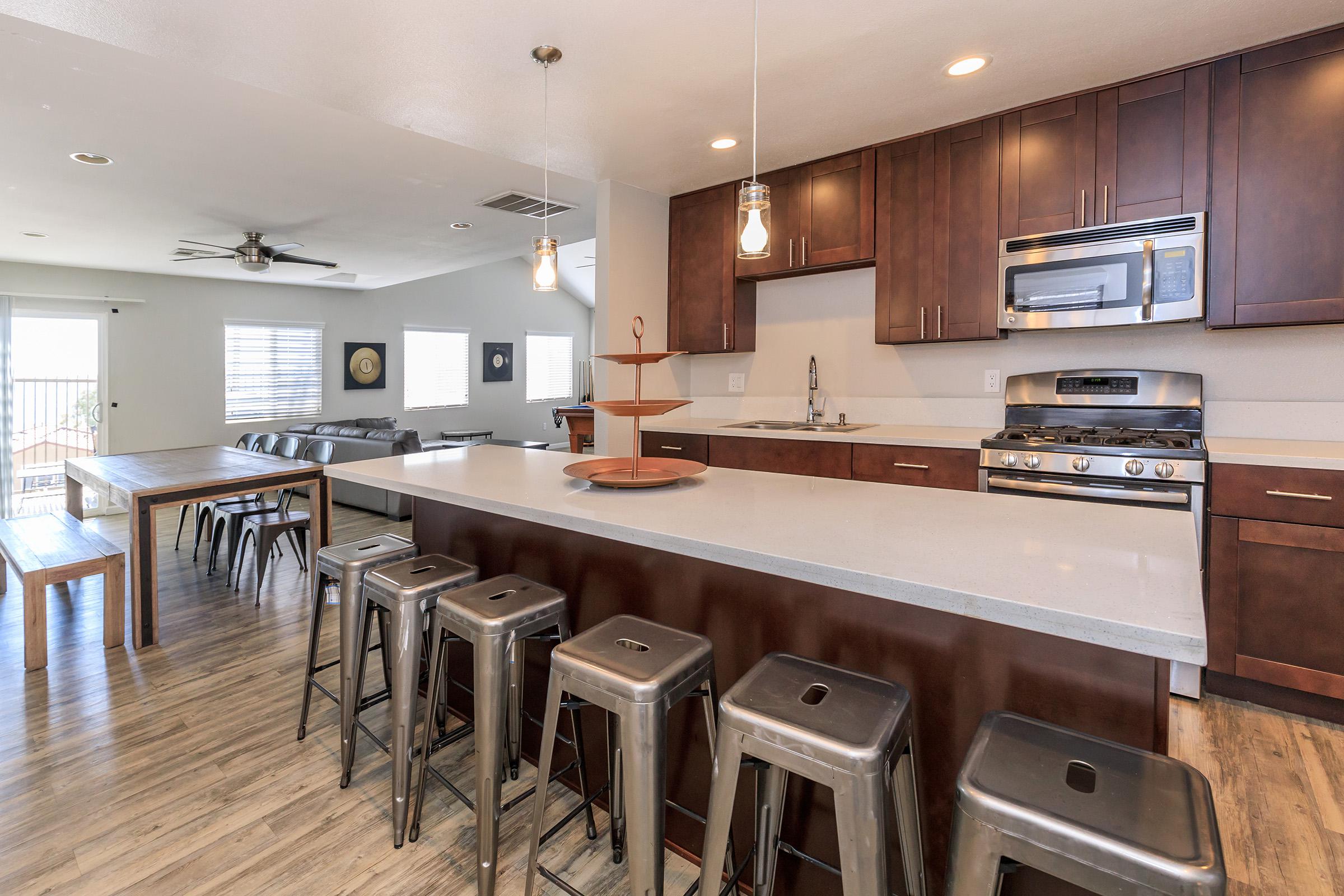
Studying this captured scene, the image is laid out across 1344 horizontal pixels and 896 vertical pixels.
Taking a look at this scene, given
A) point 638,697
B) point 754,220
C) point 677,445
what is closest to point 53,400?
point 677,445

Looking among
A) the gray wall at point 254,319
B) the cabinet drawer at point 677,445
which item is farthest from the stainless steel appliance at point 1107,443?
the gray wall at point 254,319

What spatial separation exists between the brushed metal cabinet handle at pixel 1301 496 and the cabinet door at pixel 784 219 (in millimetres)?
2233

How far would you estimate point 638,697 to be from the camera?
1.11 meters

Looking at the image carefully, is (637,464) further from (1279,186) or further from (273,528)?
(273,528)

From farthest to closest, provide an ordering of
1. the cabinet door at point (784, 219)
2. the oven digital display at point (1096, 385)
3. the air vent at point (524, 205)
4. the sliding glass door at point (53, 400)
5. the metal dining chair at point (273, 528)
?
the sliding glass door at point (53, 400), the air vent at point (524, 205), the metal dining chair at point (273, 528), the cabinet door at point (784, 219), the oven digital display at point (1096, 385)

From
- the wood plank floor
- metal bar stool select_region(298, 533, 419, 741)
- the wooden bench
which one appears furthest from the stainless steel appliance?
the wooden bench

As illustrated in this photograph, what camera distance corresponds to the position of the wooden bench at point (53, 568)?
2605 mm

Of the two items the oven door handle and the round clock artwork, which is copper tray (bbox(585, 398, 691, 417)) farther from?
the round clock artwork

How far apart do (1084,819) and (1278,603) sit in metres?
2.11

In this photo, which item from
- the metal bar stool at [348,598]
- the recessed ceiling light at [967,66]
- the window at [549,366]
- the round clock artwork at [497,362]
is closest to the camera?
the metal bar stool at [348,598]

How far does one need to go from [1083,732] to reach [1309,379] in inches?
98.0

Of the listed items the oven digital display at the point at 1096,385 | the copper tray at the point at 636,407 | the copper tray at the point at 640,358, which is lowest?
the copper tray at the point at 636,407

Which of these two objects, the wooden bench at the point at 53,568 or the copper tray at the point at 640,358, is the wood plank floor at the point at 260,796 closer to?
the wooden bench at the point at 53,568

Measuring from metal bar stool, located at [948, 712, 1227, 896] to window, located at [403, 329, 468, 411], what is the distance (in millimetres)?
8724
